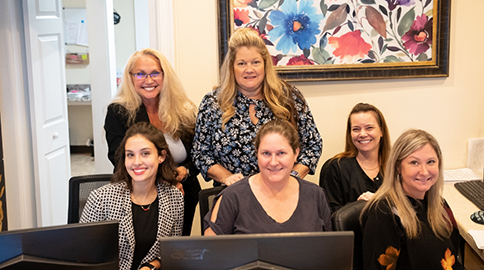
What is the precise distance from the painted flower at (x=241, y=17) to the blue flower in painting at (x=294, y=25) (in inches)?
5.7

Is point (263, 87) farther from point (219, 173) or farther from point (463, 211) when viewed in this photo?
point (463, 211)

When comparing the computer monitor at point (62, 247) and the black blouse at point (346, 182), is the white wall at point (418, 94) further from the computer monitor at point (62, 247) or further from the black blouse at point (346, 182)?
the computer monitor at point (62, 247)

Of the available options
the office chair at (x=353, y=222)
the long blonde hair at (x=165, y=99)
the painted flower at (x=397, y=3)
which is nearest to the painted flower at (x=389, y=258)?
the office chair at (x=353, y=222)

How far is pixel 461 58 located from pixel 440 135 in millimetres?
514

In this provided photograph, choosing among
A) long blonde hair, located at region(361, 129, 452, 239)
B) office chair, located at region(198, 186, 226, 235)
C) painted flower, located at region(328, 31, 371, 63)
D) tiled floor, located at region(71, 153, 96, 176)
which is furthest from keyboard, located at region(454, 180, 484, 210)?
tiled floor, located at region(71, 153, 96, 176)

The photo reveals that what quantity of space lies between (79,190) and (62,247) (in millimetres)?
1003

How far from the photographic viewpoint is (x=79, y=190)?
7.15 feet

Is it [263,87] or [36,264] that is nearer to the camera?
[36,264]

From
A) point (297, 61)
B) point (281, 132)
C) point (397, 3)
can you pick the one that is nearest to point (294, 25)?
point (297, 61)

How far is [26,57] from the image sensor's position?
9.71 ft

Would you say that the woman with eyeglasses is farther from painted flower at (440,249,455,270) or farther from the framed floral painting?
painted flower at (440,249,455,270)

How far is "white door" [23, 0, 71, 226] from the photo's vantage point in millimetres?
2996

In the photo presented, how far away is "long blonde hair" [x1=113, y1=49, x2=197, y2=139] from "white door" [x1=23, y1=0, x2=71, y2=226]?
830 mm

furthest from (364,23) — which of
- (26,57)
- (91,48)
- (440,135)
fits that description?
(91,48)
